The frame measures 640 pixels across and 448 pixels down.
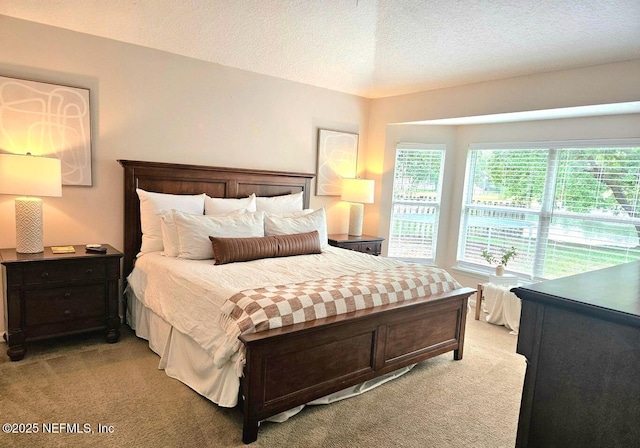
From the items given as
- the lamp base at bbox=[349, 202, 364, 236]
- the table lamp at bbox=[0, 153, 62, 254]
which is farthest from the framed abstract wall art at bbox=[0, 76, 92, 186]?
the lamp base at bbox=[349, 202, 364, 236]

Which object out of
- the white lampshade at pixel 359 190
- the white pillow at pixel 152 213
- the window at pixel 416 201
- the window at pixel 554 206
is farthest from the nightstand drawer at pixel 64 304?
the window at pixel 554 206

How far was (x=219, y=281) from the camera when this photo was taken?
2.62m

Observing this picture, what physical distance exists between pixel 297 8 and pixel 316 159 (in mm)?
1941

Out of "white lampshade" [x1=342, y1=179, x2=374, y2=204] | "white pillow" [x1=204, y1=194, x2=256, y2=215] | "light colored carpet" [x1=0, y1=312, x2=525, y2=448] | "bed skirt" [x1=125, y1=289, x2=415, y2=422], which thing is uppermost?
"white lampshade" [x1=342, y1=179, x2=374, y2=204]

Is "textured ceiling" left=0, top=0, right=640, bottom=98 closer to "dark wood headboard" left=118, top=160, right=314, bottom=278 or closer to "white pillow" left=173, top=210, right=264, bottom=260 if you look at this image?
"dark wood headboard" left=118, top=160, right=314, bottom=278

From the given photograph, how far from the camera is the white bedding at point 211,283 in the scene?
2295 millimetres

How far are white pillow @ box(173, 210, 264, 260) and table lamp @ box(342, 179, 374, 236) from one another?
1796 millimetres

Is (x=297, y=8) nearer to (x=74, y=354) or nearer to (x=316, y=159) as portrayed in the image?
(x=316, y=159)

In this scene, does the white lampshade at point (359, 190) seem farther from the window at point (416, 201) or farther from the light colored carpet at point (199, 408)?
the light colored carpet at point (199, 408)

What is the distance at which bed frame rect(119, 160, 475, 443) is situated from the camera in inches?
84.0

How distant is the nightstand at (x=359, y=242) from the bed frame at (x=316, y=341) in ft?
4.95

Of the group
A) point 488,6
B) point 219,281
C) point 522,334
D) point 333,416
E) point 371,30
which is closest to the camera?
point 522,334

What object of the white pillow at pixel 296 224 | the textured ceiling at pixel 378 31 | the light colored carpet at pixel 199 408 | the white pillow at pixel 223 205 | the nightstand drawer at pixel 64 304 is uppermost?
the textured ceiling at pixel 378 31

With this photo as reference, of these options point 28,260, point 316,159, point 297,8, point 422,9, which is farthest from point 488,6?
point 28,260
